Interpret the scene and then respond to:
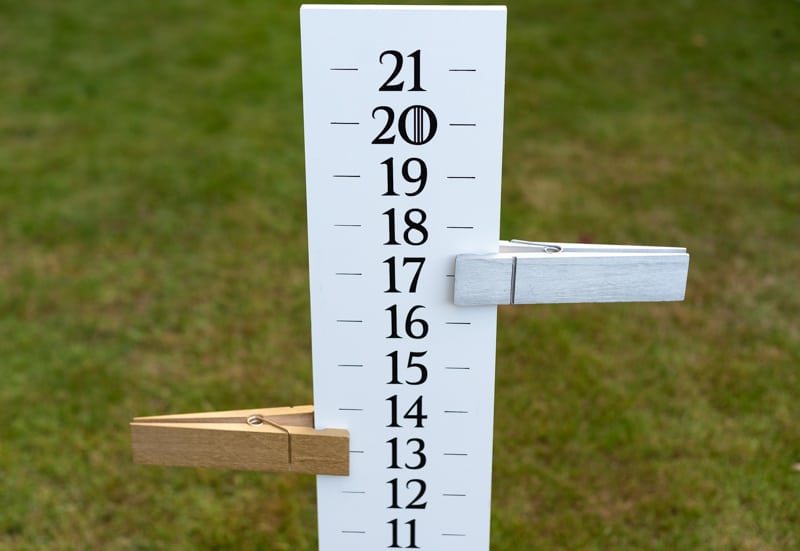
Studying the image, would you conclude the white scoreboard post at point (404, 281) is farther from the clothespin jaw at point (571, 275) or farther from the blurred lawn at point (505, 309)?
the blurred lawn at point (505, 309)

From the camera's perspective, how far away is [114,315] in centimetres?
407

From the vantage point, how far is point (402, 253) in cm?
175

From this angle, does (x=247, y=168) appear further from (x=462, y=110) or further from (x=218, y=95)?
(x=462, y=110)

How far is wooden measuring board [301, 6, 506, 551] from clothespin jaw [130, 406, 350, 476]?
42mm

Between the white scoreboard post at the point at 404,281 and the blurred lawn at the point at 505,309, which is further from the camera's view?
the blurred lawn at the point at 505,309

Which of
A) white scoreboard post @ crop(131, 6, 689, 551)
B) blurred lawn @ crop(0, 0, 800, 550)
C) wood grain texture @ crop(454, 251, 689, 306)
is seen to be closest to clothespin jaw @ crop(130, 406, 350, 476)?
white scoreboard post @ crop(131, 6, 689, 551)

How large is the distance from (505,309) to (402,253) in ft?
7.88

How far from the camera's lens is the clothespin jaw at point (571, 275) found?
5.65 ft

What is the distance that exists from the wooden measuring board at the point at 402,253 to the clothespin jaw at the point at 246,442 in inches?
1.6

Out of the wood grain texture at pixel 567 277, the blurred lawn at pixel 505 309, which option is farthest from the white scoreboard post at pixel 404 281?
the blurred lawn at pixel 505 309

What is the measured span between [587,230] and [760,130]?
5.74ft

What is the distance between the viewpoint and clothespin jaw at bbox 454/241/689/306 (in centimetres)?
172

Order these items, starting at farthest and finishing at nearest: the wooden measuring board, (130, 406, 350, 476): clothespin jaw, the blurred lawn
Result: the blurred lawn
(130, 406, 350, 476): clothespin jaw
the wooden measuring board

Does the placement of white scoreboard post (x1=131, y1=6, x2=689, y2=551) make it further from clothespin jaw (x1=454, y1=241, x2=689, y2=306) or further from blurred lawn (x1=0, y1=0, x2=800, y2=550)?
blurred lawn (x1=0, y1=0, x2=800, y2=550)
